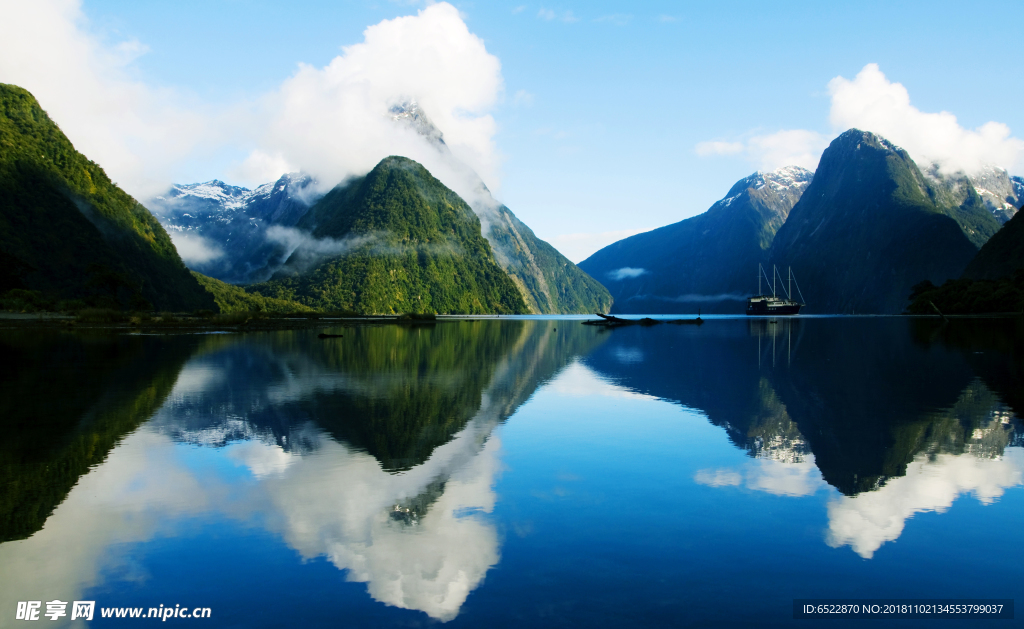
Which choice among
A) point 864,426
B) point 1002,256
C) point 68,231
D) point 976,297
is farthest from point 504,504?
point 1002,256

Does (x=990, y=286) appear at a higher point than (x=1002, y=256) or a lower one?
lower

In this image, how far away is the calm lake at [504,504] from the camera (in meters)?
8.05

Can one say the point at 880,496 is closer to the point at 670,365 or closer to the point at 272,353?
the point at 670,365

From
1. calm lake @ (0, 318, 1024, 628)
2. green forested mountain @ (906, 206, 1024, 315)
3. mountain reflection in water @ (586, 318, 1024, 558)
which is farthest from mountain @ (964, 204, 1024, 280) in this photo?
calm lake @ (0, 318, 1024, 628)

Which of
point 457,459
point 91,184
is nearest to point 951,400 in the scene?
point 457,459

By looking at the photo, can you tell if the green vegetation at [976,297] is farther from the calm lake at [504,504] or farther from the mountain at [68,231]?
the mountain at [68,231]

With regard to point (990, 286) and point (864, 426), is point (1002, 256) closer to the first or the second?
point (990, 286)

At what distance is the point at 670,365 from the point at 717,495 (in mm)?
28976

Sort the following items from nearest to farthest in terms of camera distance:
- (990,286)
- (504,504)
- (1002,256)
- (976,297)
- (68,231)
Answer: (504,504)
(68,231)
(990,286)
(976,297)
(1002,256)

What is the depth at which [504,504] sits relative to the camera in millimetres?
11688

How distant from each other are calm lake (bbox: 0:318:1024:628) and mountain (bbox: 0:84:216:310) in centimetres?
12351

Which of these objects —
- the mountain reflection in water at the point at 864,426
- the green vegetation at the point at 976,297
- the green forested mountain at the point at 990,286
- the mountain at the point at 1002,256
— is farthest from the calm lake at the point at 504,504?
the mountain at the point at 1002,256

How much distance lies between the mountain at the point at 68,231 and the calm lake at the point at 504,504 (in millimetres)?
123509

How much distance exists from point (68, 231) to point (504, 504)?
16252 cm
